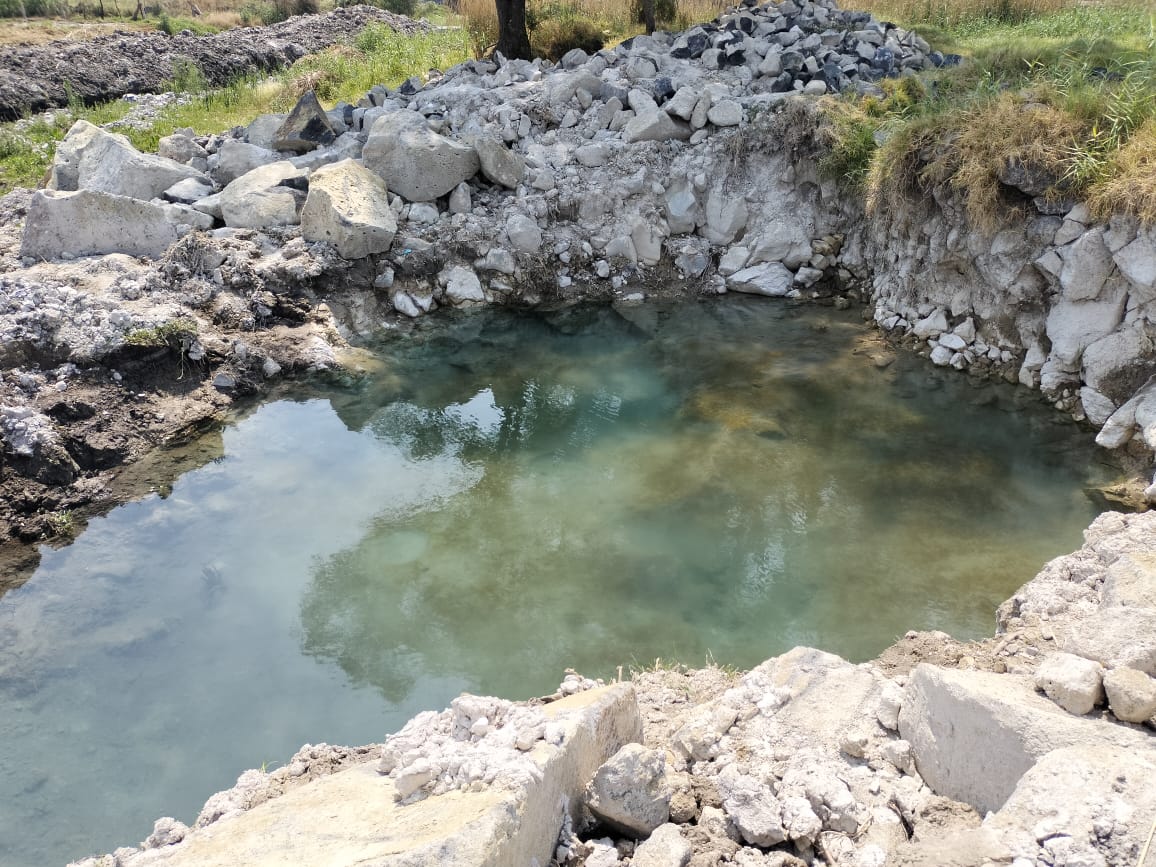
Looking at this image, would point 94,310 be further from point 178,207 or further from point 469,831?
point 469,831

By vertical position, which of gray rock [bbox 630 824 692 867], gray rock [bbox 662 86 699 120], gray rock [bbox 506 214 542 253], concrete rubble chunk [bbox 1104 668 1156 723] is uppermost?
gray rock [bbox 662 86 699 120]

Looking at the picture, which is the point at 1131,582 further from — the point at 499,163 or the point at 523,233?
the point at 499,163

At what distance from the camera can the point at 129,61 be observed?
19.2m

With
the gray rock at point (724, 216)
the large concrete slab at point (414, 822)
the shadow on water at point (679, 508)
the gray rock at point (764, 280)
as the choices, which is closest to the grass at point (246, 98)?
the gray rock at point (724, 216)

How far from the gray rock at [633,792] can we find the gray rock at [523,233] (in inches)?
279

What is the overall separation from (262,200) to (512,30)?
5358 millimetres

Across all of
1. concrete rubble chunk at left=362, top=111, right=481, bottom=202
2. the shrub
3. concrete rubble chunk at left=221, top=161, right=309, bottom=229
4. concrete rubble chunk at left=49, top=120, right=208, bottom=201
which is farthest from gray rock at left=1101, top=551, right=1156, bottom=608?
the shrub

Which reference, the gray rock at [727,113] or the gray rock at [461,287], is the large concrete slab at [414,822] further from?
the gray rock at [727,113]

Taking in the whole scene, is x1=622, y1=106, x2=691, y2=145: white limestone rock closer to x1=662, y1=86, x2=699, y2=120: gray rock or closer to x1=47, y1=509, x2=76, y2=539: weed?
x1=662, y1=86, x2=699, y2=120: gray rock

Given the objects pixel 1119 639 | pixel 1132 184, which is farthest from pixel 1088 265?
pixel 1119 639

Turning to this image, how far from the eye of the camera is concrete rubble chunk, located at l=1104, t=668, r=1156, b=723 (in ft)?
8.75

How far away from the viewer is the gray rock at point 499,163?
934 centimetres

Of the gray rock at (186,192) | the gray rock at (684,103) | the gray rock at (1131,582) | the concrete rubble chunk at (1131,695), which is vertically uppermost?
the gray rock at (684,103)

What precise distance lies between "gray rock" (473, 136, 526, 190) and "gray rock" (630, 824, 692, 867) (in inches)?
316
